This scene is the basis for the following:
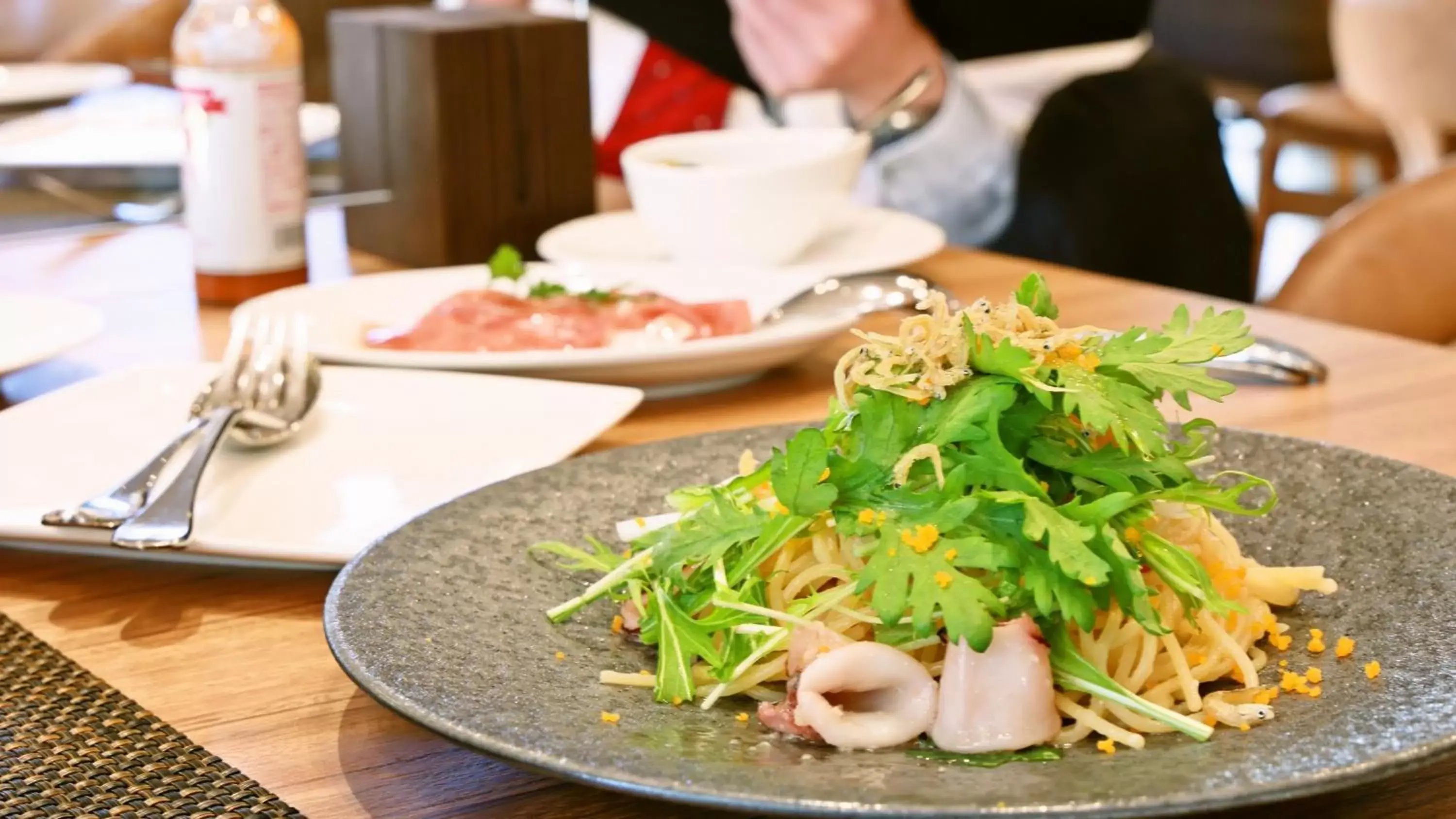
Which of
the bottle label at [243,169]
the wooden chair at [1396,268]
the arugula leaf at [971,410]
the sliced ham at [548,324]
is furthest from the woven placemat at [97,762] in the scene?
the wooden chair at [1396,268]

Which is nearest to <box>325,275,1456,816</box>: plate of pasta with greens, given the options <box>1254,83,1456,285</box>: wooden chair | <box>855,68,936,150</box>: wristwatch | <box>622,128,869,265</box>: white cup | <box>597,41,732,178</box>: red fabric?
<box>622,128,869,265</box>: white cup

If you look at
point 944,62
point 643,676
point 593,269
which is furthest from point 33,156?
point 643,676

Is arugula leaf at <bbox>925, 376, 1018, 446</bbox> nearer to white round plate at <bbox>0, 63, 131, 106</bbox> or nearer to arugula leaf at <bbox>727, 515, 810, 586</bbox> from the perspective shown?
arugula leaf at <bbox>727, 515, 810, 586</bbox>

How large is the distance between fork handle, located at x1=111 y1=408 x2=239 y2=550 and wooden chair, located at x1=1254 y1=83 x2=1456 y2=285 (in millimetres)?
4661

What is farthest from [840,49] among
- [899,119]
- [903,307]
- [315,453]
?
[315,453]

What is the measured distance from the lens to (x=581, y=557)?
2.49ft

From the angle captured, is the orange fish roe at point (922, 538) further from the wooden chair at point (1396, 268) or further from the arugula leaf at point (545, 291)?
the wooden chair at point (1396, 268)

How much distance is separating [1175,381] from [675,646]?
0.23 meters

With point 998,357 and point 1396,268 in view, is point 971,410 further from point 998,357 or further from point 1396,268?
point 1396,268

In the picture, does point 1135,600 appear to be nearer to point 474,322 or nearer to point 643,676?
point 643,676

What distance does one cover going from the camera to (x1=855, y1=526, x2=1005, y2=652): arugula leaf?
59 centimetres

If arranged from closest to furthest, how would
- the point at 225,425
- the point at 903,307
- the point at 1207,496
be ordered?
the point at 1207,496
the point at 225,425
the point at 903,307

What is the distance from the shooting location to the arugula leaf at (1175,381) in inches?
27.1

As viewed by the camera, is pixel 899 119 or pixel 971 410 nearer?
pixel 971 410
